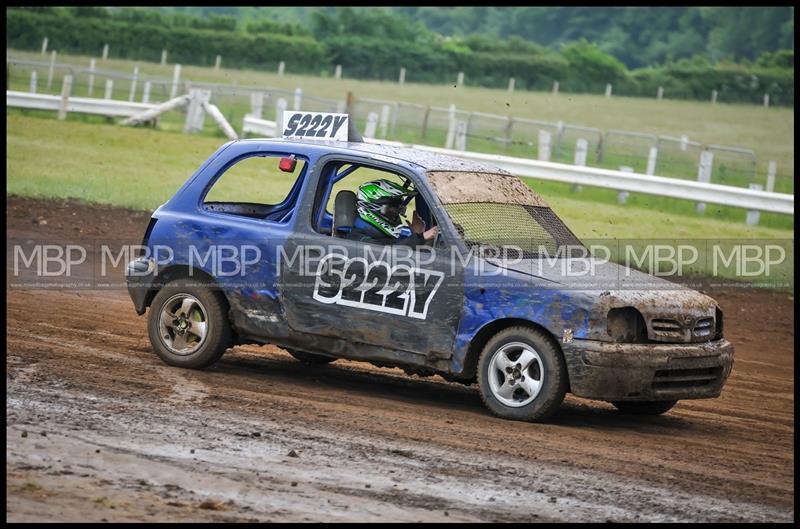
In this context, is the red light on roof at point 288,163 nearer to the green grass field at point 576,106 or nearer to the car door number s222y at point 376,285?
the car door number s222y at point 376,285

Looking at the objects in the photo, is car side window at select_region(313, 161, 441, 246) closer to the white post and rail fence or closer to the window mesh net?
the window mesh net

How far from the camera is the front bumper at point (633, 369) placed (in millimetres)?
8422

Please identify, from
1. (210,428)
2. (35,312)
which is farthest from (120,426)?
(35,312)

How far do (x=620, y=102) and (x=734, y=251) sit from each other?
46.6 metres

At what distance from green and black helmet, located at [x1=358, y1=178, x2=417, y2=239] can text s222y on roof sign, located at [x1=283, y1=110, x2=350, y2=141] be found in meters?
0.67

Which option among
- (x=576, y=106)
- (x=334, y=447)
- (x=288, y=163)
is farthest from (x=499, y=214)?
(x=576, y=106)

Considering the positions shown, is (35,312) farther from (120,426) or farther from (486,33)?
(486,33)

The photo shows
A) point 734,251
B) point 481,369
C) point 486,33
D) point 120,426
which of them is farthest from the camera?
point 486,33

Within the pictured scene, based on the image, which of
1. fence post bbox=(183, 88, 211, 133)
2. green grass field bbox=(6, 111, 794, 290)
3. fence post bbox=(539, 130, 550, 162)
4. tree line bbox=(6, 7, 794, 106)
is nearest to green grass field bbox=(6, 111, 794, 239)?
green grass field bbox=(6, 111, 794, 290)

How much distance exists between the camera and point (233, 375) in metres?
9.69

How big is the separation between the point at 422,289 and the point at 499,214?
0.99 metres

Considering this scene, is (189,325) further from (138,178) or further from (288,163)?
(138,178)

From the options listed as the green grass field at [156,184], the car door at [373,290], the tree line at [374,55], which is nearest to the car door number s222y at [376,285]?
the car door at [373,290]

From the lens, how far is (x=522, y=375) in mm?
8680
